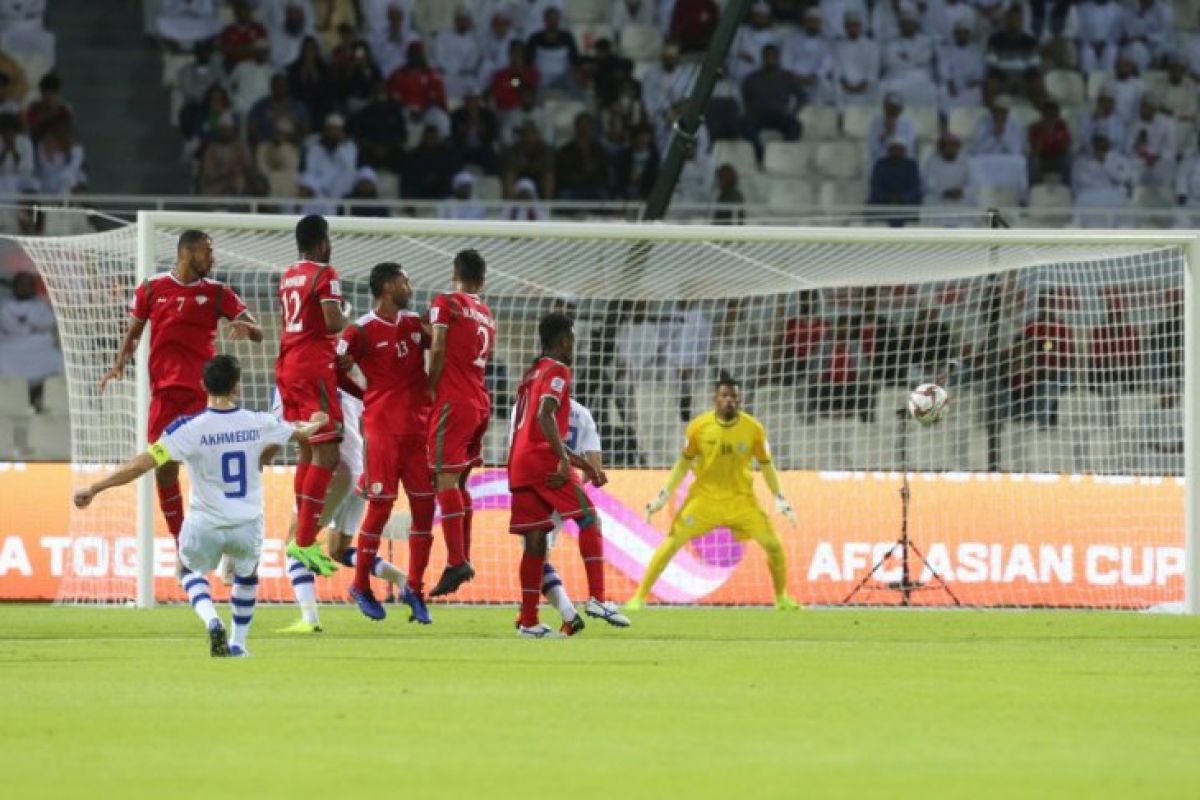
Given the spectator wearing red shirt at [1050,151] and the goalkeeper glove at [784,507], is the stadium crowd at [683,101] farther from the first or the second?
the goalkeeper glove at [784,507]

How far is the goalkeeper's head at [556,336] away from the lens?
13367 mm

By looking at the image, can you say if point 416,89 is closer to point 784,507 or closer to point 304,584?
point 784,507

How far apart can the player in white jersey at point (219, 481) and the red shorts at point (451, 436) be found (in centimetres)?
285

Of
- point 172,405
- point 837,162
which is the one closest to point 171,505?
point 172,405

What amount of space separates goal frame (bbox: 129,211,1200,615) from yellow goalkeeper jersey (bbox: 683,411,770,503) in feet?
5.28

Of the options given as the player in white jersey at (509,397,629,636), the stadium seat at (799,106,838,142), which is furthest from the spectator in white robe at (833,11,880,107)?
the player in white jersey at (509,397,629,636)

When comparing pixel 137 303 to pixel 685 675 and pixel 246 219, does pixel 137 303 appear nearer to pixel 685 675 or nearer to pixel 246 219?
pixel 246 219

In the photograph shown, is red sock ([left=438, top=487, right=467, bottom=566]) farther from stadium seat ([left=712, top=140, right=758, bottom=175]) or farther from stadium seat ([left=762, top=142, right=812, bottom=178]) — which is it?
stadium seat ([left=762, top=142, right=812, bottom=178])

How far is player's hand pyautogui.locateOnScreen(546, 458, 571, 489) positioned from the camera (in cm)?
1340

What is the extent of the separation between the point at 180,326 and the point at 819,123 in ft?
45.5

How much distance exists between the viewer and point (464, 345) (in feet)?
46.5

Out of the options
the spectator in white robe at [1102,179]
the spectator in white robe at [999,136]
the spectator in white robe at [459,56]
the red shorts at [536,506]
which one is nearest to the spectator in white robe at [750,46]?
the spectator in white robe at [999,136]

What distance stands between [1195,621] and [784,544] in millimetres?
4108

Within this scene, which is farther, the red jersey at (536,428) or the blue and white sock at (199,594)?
the red jersey at (536,428)
